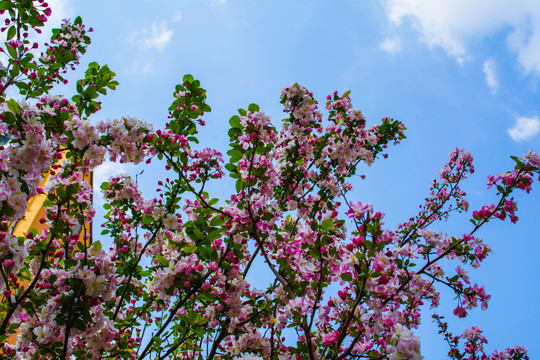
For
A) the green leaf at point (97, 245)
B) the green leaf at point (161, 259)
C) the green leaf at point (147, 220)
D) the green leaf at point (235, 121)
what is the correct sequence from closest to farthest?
1. the green leaf at point (97, 245)
2. the green leaf at point (161, 259)
3. the green leaf at point (147, 220)
4. the green leaf at point (235, 121)

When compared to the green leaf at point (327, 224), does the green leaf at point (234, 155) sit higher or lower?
higher

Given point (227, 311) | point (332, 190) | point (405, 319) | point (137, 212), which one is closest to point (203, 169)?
point (137, 212)

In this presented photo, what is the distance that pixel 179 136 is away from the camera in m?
2.74

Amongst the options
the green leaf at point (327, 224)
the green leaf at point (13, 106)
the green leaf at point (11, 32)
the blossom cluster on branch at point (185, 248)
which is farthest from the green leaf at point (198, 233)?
the green leaf at point (11, 32)

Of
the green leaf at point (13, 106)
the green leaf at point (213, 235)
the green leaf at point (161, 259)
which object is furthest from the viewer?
the green leaf at point (213, 235)

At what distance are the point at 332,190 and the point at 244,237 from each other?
5.71 feet

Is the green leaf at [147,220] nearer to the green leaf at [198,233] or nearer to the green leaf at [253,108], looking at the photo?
the green leaf at [198,233]

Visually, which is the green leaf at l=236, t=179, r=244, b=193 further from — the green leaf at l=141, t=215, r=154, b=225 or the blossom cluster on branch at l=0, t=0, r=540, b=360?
the green leaf at l=141, t=215, r=154, b=225

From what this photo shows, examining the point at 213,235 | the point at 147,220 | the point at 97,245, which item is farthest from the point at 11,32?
the point at 213,235

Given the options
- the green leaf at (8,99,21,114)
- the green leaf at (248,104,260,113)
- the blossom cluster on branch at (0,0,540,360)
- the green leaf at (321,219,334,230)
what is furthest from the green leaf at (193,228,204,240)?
the green leaf at (8,99,21,114)

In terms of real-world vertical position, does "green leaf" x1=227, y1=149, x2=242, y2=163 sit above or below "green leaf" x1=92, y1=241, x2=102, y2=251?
above

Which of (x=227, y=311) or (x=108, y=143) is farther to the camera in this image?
(x=227, y=311)

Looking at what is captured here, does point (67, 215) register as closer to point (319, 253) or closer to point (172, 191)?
point (172, 191)

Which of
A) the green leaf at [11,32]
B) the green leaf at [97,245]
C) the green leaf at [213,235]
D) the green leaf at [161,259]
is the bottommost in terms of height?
the green leaf at [97,245]
